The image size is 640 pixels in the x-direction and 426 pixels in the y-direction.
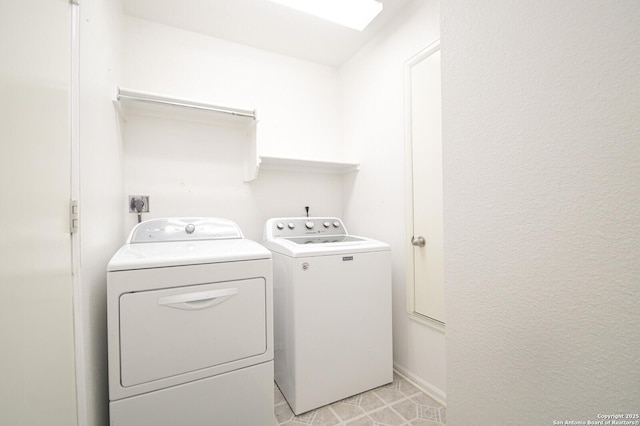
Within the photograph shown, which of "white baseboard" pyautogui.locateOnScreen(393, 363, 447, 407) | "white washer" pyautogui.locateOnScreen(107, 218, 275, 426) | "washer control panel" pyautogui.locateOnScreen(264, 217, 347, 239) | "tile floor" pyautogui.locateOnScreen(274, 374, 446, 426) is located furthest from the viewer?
"washer control panel" pyautogui.locateOnScreen(264, 217, 347, 239)

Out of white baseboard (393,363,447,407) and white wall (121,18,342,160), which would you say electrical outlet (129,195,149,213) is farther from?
white baseboard (393,363,447,407)

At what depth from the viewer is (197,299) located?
44.7 inches

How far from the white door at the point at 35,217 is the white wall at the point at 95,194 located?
11cm

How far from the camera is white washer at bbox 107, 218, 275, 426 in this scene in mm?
1042

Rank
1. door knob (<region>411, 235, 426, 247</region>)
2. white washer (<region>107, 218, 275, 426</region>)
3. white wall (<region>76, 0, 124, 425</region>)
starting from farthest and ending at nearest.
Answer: door knob (<region>411, 235, 426, 247</region>), white washer (<region>107, 218, 275, 426</region>), white wall (<region>76, 0, 124, 425</region>)

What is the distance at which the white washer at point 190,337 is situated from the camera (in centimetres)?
104

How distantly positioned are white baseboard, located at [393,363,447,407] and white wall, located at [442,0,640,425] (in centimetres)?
92

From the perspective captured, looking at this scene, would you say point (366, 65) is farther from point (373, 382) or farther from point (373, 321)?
point (373, 382)

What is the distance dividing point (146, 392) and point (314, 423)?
34.2 inches

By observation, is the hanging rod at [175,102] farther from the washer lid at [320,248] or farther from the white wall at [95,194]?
the washer lid at [320,248]

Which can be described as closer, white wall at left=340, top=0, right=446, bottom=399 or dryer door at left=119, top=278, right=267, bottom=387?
dryer door at left=119, top=278, right=267, bottom=387

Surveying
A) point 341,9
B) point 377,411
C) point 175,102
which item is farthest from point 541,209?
point 175,102

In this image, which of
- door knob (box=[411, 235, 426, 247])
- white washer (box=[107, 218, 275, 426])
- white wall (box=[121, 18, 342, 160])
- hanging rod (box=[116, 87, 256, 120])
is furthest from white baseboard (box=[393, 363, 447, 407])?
hanging rod (box=[116, 87, 256, 120])

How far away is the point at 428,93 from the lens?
1.63 metres
